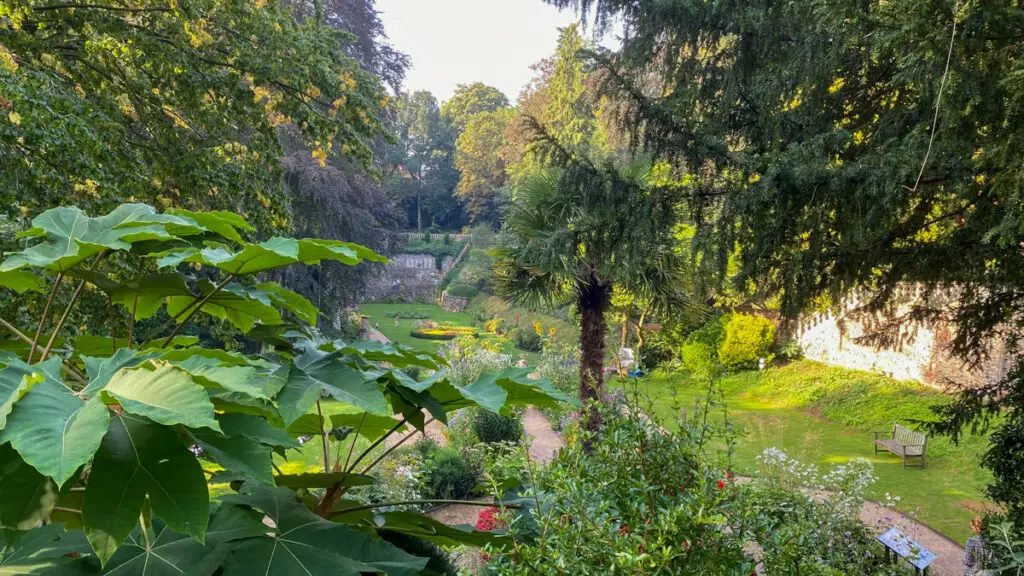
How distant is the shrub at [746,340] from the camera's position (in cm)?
1466

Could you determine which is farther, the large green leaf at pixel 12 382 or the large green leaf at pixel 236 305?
the large green leaf at pixel 236 305

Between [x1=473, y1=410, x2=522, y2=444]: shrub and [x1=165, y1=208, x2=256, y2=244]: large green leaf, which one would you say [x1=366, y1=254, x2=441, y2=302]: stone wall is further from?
[x1=165, y1=208, x2=256, y2=244]: large green leaf

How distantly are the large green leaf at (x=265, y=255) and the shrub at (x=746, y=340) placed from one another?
14.7m

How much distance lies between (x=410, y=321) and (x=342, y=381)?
25.6 meters

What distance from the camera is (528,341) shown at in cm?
1952

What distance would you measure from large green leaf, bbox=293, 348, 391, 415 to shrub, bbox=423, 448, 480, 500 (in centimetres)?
635

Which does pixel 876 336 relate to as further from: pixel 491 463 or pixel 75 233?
pixel 75 233

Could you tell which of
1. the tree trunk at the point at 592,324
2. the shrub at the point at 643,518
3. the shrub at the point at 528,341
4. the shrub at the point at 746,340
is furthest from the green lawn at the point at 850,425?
the shrub at the point at 528,341

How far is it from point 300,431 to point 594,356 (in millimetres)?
6405

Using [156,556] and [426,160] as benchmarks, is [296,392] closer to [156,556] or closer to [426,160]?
[156,556]

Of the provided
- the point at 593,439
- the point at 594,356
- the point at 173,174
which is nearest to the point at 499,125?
the point at 594,356

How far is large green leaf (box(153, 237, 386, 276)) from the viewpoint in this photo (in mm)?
877

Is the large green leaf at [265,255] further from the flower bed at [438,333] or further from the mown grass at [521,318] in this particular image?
the flower bed at [438,333]

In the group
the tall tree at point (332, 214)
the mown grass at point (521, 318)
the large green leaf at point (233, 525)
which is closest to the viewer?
the large green leaf at point (233, 525)
